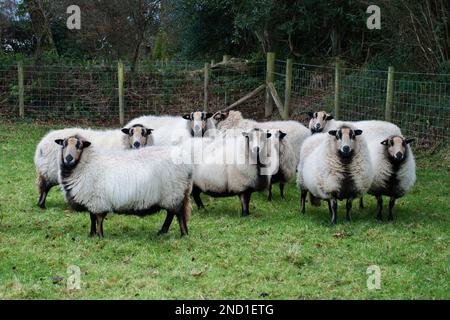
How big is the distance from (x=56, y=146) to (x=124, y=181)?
7.78 ft

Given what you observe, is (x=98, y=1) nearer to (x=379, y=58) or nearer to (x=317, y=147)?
(x=379, y=58)

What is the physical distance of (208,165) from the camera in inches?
386

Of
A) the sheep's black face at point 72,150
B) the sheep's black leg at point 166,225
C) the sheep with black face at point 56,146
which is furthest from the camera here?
the sheep with black face at point 56,146

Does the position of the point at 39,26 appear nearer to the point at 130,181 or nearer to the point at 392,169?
the point at 130,181

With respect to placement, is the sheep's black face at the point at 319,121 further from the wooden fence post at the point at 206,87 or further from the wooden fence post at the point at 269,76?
the wooden fence post at the point at 206,87

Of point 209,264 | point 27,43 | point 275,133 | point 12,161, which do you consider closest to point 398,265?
point 209,264

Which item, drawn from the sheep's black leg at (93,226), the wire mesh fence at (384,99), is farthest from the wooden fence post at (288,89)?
the sheep's black leg at (93,226)

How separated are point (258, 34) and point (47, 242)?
13.3 meters

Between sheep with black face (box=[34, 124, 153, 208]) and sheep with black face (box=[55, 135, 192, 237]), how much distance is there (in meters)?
1.22

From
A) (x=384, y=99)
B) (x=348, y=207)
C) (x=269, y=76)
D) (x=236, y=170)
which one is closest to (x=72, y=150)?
(x=236, y=170)

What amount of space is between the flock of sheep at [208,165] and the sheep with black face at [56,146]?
0.05 ft

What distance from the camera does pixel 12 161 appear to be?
44.1ft

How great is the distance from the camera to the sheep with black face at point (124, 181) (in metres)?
8.04

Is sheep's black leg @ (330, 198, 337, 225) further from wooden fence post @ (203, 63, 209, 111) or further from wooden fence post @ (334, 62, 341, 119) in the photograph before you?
wooden fence post @ (203, 63, 209, 111)
